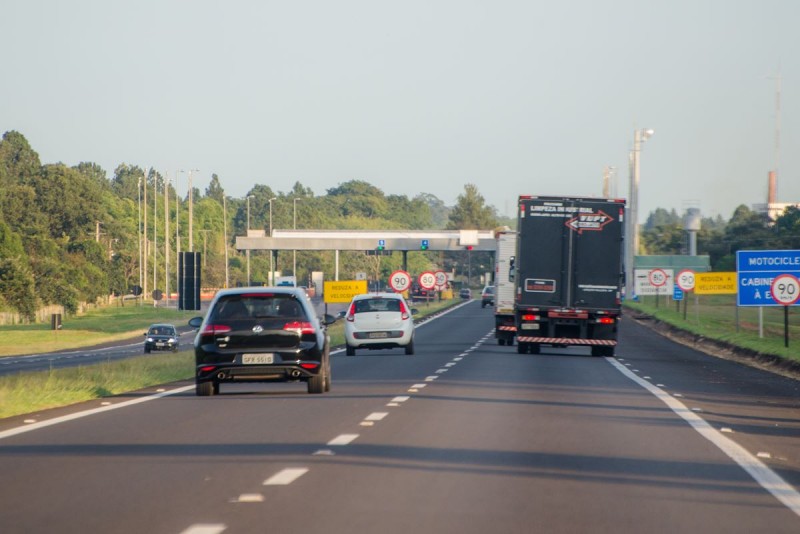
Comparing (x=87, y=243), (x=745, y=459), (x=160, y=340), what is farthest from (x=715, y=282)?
(x=87, y=243)

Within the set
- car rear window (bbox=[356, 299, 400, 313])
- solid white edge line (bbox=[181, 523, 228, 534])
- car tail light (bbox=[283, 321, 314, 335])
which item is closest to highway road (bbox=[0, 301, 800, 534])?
solid white edge line (bbox=[181, 523, 228, 534])

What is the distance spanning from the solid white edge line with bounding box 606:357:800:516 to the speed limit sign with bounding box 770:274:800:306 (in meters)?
15.6

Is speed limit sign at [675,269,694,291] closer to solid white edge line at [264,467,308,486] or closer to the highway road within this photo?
the highway road

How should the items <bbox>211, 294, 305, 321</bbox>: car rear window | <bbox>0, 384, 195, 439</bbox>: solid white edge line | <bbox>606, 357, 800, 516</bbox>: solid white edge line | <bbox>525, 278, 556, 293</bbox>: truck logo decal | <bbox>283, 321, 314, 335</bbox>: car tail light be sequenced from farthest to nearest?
<bbox>525, 278, 556, 293</bbox>: truck logo decal < <bbox>211, 294, 305, 321</bbox>: car rear window < <bbox>283, 321, 314, 335</bbox>: car tail light < <bbox>0, 384, 195, 439</bbox>: solid white edge line < <bbox>606, 357, 800, 516</bbox>: solid white edge line

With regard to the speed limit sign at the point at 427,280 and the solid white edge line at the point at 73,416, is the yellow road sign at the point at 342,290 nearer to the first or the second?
the speed limit sign at the point at 427,280

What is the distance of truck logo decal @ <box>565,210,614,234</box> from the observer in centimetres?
3391

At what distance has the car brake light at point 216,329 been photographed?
19.3 meters

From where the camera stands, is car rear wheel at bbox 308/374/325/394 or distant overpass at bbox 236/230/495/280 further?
distant overpass at bbox 236/230/495/280

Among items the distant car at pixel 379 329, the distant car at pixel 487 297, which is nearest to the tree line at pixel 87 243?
the distant car at pixel 487 297

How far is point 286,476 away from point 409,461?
4.78 ft

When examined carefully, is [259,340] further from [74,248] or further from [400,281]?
[74,248]

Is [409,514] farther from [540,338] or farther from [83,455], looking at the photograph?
[540,338]

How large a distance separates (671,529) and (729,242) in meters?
135

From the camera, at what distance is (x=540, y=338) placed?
116ft
